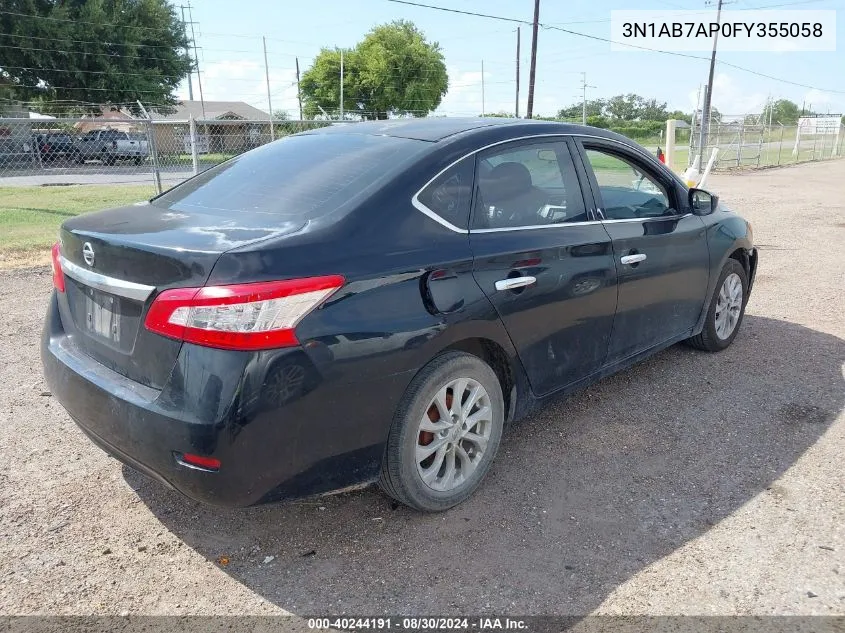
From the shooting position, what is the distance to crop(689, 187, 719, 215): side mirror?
4.34 m

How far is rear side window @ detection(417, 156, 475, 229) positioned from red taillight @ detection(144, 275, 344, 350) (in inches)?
30.7

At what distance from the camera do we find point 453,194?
2941mm

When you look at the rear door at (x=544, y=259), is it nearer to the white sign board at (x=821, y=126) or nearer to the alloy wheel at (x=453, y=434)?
the alloy wheel at (x=453, y=434)

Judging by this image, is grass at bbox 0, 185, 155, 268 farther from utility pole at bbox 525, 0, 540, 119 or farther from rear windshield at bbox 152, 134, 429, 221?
utility pole at bbox 525, 0, 540, 119

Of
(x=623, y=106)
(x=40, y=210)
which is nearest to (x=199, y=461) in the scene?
(x=40, y=210)

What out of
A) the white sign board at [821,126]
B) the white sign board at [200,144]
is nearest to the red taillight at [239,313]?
the white sign board at [200,144]

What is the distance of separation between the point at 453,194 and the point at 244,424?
1346 mm

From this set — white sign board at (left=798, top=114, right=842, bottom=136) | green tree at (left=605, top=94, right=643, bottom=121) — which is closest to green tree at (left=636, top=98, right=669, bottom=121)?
green tree at (left=605, top=94, right=643, bottom=121)

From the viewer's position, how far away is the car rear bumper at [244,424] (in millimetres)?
2232

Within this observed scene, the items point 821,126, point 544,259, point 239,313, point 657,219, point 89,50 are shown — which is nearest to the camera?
point 239,313

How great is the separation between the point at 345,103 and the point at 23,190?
5098cm

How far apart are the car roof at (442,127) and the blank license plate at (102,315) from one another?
4.96ft

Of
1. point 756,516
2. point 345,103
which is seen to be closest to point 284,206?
point 756,516

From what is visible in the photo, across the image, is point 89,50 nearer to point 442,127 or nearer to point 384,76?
point 384,76
